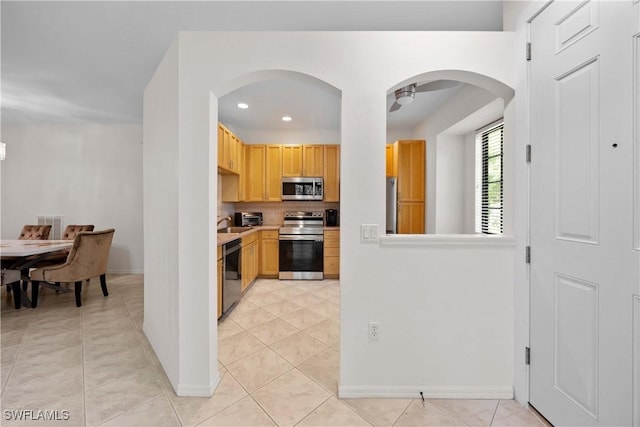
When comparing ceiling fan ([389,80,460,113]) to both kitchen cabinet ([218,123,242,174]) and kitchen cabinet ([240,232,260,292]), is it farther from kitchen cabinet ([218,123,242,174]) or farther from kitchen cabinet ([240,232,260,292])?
kitchen cabinet ([240,232,260,292])

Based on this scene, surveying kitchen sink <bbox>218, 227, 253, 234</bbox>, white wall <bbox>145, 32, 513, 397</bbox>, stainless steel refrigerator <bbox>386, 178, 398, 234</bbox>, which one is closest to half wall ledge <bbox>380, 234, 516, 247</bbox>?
white wall <bbox>145, 32, 513, 397</bbox>

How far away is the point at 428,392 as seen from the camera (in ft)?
5.61

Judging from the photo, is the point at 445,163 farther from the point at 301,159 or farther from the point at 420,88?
the point at 301,159

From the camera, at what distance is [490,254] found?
67.1 inches

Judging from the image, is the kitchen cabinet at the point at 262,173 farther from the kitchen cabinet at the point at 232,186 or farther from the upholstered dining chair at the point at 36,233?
the upholstered dining chair at the point at 36,233

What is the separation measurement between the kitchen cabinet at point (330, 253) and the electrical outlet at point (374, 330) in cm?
270

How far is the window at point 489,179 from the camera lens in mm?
2992

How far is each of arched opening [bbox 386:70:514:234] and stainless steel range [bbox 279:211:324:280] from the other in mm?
1295

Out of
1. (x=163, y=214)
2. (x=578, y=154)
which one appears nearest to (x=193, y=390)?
(x=163, y=214)

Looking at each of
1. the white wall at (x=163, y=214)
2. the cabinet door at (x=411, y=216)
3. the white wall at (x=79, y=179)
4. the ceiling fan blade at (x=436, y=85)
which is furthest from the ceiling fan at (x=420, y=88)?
the white wall at (x=79, y=179)

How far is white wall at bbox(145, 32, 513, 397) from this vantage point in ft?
5.55

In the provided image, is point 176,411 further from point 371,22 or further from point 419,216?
point 419,216

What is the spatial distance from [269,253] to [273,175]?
4.74 feet

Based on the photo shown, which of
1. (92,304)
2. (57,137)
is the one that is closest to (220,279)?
(92,304)
